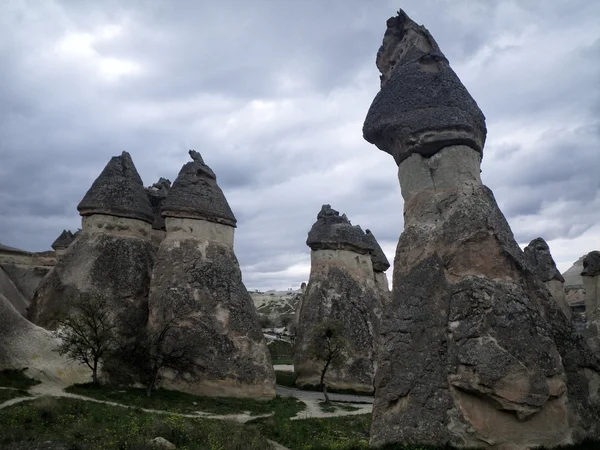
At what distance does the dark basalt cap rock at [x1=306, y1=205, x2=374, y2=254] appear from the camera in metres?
20.8

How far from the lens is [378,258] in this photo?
81.3ft

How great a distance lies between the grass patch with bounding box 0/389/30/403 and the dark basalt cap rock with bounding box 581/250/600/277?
20.7 m

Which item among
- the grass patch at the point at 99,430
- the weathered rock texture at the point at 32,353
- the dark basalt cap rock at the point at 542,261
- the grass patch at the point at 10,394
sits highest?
the dark basalt cap rock at the point at 542,261

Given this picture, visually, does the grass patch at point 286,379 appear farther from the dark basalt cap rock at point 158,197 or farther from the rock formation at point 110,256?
the dark basalt cap rock at point 158,197

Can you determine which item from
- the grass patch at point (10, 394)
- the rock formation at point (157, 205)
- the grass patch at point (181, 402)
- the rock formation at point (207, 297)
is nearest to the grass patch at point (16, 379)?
the grass patch at point (10, 394)

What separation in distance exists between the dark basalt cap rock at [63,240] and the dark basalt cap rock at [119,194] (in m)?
13.5

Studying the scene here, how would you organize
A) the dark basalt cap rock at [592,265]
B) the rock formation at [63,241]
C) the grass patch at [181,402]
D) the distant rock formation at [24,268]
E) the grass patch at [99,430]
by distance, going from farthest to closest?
the rock formation at [63,241] < the distant rock formation at [24,268] < the dark basalt cap rock at [592,265] < the grass patch at [181,402] < the grass patch at [99,430]

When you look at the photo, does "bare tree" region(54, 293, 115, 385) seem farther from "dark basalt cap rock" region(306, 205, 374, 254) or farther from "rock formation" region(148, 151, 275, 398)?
"dark basalt cap rock" region(306, 205, 374, 254)

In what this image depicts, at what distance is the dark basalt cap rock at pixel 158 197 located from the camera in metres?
18.8

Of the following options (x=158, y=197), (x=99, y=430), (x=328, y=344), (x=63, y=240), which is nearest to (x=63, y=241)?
(x=63, y=240)

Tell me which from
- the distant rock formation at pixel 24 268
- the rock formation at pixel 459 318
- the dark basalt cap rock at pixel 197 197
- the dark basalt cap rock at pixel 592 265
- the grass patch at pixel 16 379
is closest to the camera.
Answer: the rock formation at pixel 459 318

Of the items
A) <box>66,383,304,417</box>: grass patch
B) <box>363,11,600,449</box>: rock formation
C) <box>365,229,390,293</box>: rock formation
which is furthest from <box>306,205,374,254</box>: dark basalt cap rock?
<box>363,11,600,449</box>: rock formation

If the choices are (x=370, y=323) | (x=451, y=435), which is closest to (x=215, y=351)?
(x=370, y=323)

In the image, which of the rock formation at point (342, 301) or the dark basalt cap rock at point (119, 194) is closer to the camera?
the dark basalt cap rock at point (119, 194)
